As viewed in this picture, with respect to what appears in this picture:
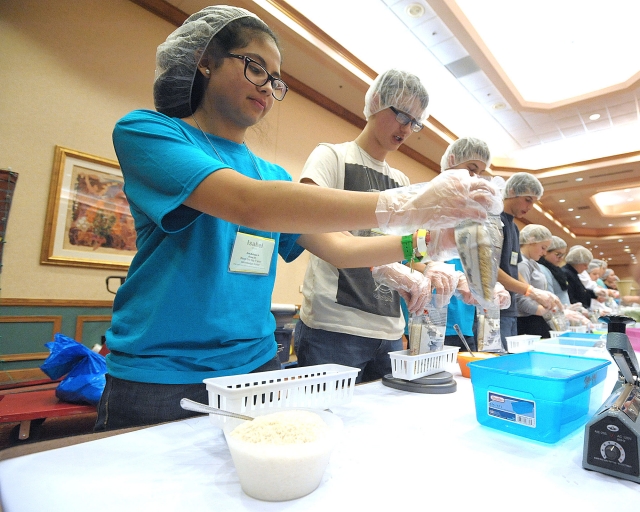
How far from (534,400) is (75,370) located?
2.24m

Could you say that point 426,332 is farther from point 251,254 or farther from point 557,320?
point 557,320

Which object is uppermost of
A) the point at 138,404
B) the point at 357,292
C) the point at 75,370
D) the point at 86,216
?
the point at 86,216

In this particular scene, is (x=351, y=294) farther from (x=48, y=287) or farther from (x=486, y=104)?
(x=486, y=104)

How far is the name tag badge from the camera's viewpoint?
936mm

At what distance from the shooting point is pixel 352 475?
54 cm

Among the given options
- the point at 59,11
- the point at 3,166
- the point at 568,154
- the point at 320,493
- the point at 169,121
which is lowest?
the point at 320,493

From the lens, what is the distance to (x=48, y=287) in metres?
2.74

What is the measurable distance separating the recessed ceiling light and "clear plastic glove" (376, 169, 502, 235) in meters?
3.59

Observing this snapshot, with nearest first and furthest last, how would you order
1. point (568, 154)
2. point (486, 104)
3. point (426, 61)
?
point (426, 61)
point (486, 104)
point (568, 154)

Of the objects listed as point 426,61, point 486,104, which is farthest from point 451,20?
point 486,104

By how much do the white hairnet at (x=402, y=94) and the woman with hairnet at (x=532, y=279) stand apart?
1.57 m

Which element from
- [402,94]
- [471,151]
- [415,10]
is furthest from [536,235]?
[402,94]

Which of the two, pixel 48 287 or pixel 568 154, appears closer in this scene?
pixel 48 287

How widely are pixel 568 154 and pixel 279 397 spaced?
7508 mm
